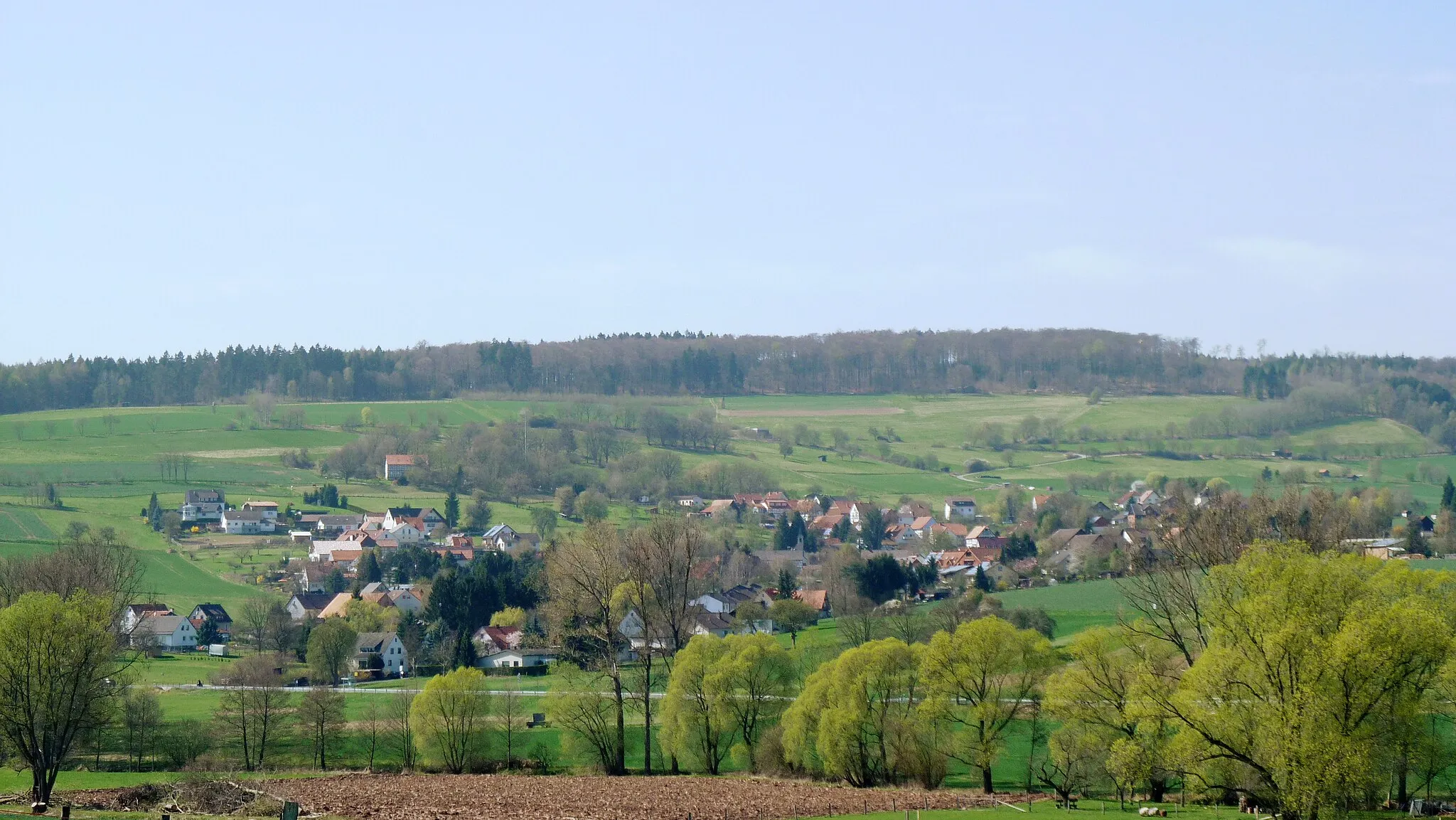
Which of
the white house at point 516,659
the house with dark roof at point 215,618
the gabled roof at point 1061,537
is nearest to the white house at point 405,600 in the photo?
the house with dark roof at point 215,618

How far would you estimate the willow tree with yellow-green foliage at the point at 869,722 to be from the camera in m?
47.4

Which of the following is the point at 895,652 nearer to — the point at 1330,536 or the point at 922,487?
the point at 1330,536

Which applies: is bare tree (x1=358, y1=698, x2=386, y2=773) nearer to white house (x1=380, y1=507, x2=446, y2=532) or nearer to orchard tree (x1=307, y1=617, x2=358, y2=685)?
orchard tree (x1=307, y1=617, x2=358, y2=685)

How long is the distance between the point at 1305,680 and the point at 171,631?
277 feet

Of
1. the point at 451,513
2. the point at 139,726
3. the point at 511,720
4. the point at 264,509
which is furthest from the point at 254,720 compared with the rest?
the point at 451,513

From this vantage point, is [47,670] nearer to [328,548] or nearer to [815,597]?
[815,597]

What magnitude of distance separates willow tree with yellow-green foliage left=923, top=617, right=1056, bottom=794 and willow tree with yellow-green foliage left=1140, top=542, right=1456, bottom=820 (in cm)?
1200

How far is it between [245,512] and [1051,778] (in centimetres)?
10886

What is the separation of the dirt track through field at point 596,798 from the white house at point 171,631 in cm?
5369

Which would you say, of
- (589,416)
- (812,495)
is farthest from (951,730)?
(589,416)

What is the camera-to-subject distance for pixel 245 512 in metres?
140

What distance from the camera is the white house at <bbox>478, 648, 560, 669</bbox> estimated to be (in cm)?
8750

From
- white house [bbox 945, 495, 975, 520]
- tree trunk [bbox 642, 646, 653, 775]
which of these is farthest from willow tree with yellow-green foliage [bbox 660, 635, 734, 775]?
white house [bbox 945, 495, 975, 520]

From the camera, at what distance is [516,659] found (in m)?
88.8
